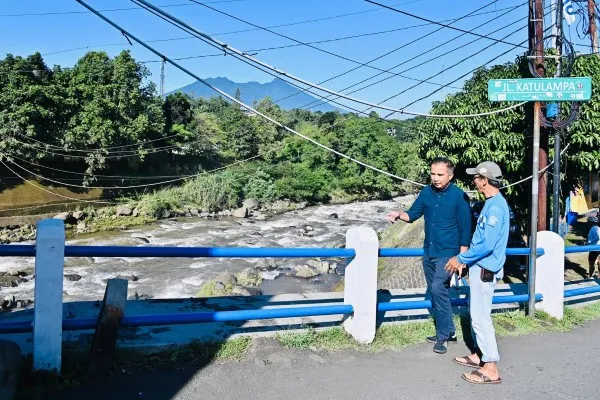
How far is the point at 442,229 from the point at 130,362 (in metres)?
2.83

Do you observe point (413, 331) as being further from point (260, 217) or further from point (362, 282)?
point (260, 217)

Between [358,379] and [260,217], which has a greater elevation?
[358,379]

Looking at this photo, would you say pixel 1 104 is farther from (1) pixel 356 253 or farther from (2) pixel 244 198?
(1) pixel 356 253

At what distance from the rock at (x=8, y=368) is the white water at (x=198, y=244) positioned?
45.0ft

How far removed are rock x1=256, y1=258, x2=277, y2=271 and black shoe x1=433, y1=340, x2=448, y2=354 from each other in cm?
1642

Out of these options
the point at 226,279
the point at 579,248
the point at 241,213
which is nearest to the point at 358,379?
the point at 579,248

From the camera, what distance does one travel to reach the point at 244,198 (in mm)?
40719

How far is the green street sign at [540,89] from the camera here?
17.8 ft

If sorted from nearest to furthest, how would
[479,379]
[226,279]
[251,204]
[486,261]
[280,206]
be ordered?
[479,379]
[486,261]
[226,279]
[251,204]
[280,206]

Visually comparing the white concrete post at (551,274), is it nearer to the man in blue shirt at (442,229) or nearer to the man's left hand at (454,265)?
the man in blue shirt at (442,229)

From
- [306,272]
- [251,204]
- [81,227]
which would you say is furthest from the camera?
[251,204]

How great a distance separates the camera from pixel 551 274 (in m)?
5.88

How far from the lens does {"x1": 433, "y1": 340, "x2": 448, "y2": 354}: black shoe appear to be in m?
4.68

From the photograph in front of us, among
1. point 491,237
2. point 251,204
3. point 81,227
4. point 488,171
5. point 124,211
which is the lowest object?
point 81,227
